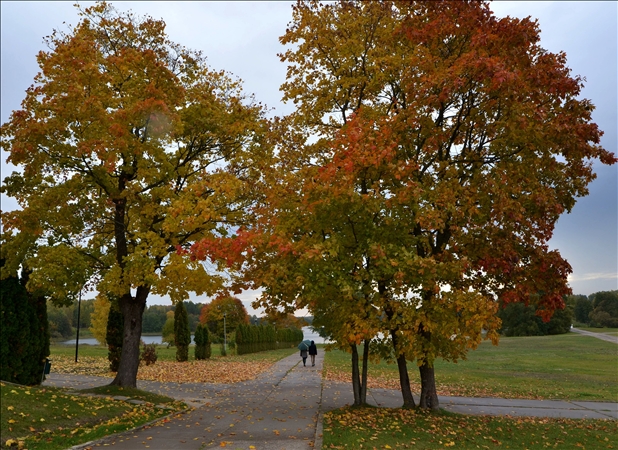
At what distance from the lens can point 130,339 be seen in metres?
13.5

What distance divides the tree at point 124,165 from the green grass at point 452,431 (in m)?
4.90

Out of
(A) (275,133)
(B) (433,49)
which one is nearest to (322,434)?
(A) (275,133)

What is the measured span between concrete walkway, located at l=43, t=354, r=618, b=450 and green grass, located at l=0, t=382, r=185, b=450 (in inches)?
20.2

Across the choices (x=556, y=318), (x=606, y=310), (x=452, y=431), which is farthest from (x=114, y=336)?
(x=606, y=310)

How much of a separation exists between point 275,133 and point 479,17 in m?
5.37

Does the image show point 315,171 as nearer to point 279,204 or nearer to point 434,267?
point 279,204

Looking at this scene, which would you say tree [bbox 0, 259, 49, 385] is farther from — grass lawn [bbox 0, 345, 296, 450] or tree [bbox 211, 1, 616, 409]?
tree [bbox 211, 1, 616, 409]

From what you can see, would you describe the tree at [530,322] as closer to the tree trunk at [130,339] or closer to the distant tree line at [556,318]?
the distant tree line at [556,318]

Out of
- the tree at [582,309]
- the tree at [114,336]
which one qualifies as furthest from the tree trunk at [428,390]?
the tree at [582,309]

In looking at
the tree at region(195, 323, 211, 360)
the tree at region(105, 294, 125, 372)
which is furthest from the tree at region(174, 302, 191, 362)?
the tree at region(105, 294, 125, 372)

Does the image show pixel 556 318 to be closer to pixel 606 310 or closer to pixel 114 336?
pixel 606 310

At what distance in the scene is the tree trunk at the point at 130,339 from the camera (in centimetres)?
1347

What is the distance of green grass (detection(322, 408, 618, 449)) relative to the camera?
321 inches

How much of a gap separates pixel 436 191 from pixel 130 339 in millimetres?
9431
